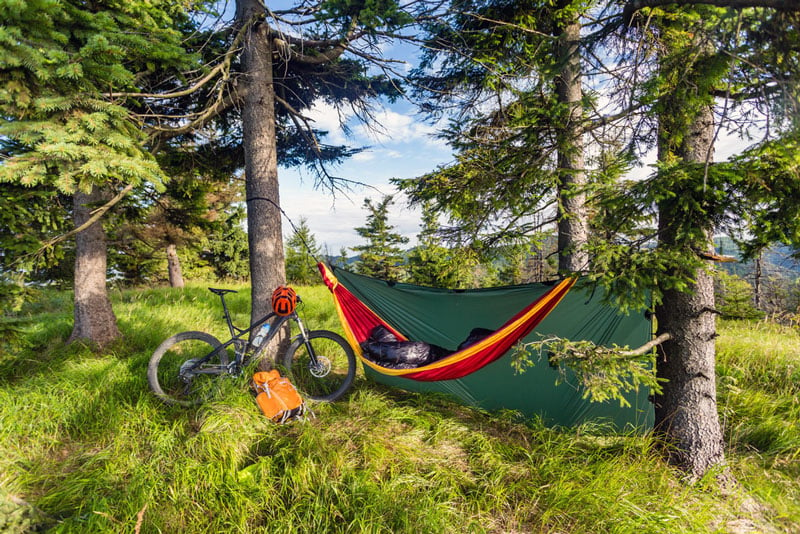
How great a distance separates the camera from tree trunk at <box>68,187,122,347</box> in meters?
3.09

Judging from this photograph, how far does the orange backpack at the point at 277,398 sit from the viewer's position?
1987mm

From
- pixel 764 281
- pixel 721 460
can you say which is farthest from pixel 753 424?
pixel 764 281

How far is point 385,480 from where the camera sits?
164 centimetres

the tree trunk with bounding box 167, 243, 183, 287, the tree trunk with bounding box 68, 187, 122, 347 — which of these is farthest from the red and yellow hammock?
the tree trunk with bounding box 167, 243, 183, 287

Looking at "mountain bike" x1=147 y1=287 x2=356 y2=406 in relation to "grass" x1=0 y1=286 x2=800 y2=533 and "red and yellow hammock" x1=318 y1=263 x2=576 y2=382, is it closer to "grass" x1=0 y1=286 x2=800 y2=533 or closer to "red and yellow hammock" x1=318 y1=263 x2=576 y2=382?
"grass" x1=0 y1=286 x2=800 y2=533

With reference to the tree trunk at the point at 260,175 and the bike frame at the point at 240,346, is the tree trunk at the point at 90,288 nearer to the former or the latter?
the bike frame at the point at 240,346

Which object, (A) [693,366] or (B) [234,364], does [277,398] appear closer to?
(B) [234,364]

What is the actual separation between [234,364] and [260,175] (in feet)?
4.89

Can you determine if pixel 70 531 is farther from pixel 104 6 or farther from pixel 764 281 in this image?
pixel 764 281

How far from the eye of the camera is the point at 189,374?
7.54 ft

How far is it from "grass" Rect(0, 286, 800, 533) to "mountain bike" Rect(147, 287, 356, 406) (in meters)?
0.15

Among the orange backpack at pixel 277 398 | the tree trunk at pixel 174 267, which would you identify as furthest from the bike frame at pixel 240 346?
the tree trunk at pixel 174 267

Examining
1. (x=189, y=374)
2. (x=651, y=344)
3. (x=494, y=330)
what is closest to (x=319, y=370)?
(x=189, y=374)

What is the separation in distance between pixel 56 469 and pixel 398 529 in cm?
189
